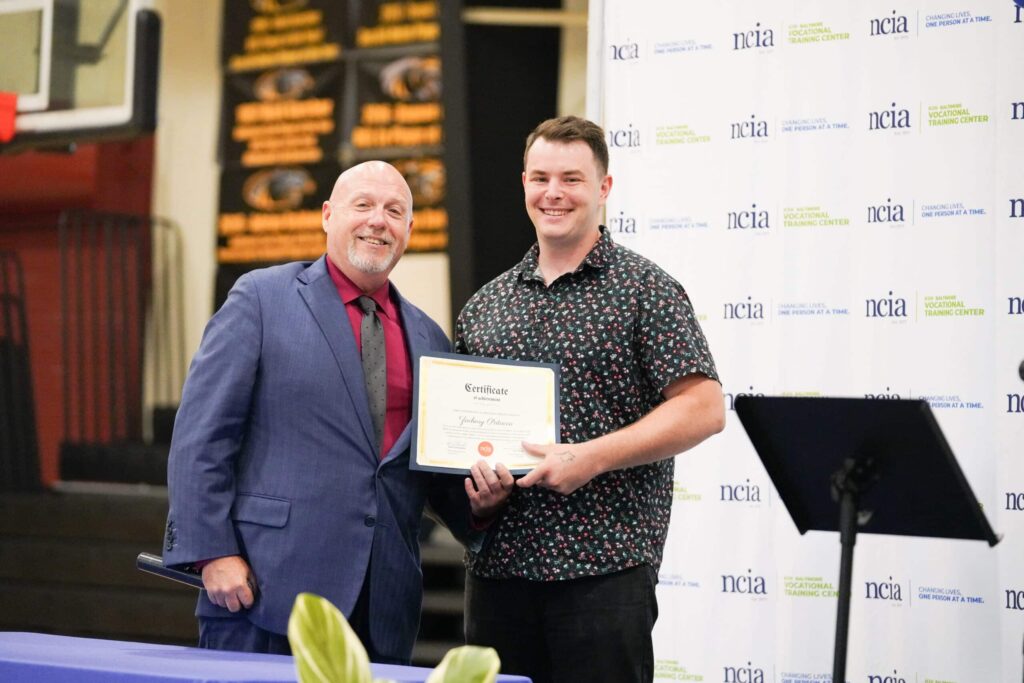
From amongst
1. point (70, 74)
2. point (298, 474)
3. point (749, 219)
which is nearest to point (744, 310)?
point (749, 219)

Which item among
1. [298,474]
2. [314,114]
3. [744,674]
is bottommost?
[744,674]

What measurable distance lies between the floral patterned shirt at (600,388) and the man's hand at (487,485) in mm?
90

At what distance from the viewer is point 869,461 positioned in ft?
7.84

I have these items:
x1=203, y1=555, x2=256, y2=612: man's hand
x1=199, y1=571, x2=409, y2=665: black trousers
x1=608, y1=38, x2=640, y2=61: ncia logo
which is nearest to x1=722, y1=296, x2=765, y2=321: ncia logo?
x1=608, y1=38, x2=640, y2=61: ncia logo

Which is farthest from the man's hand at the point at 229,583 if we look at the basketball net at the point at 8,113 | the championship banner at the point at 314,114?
the championship banner at the point at 314,114

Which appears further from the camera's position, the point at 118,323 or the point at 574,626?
the point at 118,323

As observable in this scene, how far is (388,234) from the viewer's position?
2762 mm

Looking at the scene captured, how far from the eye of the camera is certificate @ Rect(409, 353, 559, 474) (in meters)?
2.57

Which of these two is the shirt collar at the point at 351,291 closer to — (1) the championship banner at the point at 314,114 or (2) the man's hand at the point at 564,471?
(2) the man's hand at the point at 564,471

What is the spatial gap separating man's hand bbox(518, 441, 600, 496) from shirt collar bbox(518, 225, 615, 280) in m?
0.48

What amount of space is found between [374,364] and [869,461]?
3.84 feet

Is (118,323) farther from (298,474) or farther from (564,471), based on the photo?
(564,471)

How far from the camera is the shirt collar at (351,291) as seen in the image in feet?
9.18

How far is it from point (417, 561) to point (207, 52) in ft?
21.6
